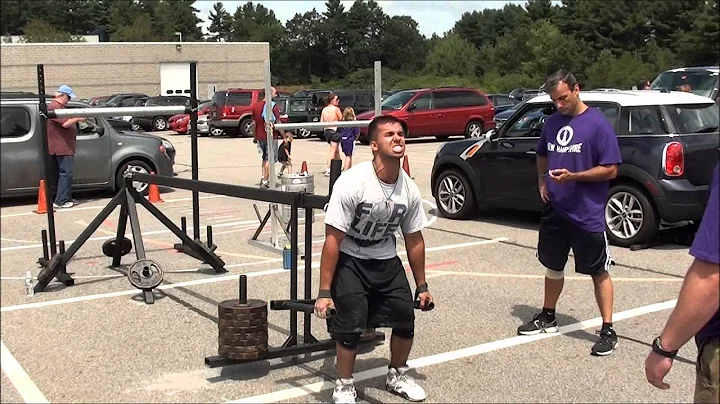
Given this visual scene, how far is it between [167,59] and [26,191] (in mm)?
41053

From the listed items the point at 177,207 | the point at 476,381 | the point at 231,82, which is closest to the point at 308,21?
the point at 231,82

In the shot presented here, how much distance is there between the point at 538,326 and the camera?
576 cm

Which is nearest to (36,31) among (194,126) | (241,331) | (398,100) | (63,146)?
(194,126)

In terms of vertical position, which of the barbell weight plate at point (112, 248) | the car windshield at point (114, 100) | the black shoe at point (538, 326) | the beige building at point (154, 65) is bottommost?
the black shoe at point (538, 326)

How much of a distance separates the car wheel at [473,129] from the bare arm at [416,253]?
2229cm

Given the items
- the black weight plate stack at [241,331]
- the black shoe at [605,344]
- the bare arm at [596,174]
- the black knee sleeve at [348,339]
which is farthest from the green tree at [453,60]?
the black knee sleeve at [348,339]

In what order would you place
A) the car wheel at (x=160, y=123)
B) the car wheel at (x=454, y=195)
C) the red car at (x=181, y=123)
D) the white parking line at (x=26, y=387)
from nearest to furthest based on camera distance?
the white parking line at (x=26, y=387) < the car wheel at (x=454, y=195) < the red car at (x=181, y=123) < the car wheel at (x=160, y=123)

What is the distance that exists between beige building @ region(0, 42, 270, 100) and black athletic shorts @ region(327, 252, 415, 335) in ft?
141

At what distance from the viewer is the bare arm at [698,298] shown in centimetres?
245

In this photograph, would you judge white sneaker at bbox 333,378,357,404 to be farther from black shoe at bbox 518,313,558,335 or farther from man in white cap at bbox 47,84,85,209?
man in white cap at bbox 47,84,85,209

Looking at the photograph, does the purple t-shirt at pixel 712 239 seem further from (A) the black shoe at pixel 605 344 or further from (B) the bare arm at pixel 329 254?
(A) the black shoe at pixel 605 344

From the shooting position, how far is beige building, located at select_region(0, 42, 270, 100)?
46.2m

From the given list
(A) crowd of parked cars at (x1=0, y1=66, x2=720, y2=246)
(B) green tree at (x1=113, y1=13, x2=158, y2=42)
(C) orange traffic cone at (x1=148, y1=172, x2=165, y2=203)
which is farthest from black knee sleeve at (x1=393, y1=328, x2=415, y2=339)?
(B) green tree at (x1=113, y1=13, x2=158, y2=42)

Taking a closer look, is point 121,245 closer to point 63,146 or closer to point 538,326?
point 538,326
